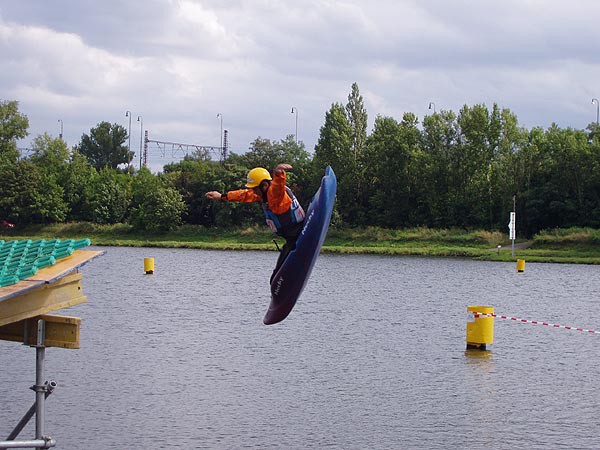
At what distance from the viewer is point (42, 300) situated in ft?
31.9

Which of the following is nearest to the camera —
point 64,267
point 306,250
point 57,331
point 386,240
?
point 64,267

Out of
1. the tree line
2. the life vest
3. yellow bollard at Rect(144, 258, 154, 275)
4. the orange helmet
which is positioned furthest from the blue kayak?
the tree line

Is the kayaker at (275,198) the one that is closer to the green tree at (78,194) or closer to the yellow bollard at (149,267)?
the yellow bollard at (149,267)

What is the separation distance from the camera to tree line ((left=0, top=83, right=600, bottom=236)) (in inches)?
2908

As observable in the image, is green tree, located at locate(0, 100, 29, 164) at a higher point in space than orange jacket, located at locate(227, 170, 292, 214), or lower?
higher

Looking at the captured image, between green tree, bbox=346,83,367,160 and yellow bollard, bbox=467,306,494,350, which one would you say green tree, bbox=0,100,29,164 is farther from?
yellow bollard, bbox=467,306,494,350

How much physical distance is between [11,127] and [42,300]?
95791 millimetres

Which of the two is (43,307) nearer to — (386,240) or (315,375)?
(315,375)

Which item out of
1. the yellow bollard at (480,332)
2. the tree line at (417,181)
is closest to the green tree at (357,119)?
the tree line at (417,181)

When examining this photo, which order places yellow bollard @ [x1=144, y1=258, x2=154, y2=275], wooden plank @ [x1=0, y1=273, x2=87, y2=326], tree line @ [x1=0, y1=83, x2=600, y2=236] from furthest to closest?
tree line @ [x1=0, y1=83, x2=600, y2=236]
yellow bollard @ [x1=144, y1=258, x2=154, y2=275]
wooden plank @ [x1=0, y1=273, x2=87, y2=326]

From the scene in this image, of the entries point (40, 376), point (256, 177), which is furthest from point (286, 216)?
point (40, 376)

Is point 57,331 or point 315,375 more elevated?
point 57,331

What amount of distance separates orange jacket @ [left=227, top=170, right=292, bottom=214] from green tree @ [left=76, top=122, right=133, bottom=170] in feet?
451

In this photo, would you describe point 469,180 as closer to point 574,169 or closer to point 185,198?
point 574,169
